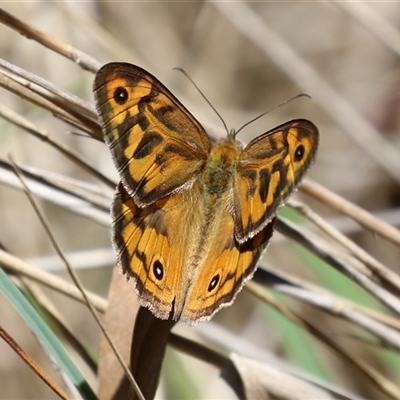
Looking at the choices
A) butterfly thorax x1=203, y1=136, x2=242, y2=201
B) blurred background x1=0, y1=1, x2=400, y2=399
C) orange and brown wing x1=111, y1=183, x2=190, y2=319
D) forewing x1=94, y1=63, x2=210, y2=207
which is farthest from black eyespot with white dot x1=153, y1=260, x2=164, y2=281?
blurred background x1=0, y1=1, x2=400, y2=399

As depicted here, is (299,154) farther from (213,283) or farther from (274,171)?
(213,283)

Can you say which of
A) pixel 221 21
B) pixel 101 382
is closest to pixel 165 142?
pixel 101 382

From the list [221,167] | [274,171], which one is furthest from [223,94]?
[274,171]

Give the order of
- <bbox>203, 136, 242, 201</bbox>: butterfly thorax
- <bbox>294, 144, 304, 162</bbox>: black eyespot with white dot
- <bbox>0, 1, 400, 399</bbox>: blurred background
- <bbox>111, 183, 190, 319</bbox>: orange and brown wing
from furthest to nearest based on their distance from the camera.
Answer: <bbox>0, 1, 400, 399</bbox>: blurred background
<bbox>203, 136, 242, 201</bbox>: butterfly thorax
<bbox>294, 144, 304, 162</bbox>: black eyespot with white dot
<bbox>111, 183, 190, 319</bbox>: orange and brown wing

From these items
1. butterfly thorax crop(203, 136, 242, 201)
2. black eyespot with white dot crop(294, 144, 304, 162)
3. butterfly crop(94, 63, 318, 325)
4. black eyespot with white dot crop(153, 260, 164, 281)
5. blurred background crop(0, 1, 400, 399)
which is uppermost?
blurred background crop(0, 1, 400, 399)

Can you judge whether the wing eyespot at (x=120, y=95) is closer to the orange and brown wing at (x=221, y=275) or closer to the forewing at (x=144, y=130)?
the forewing at (x=144, y=130)

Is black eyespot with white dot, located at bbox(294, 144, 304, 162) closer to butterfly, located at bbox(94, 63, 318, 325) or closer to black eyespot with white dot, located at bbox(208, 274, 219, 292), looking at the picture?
butterfly, located at bbox(94, 63, 318, 325)
